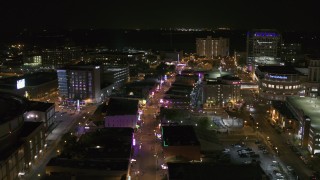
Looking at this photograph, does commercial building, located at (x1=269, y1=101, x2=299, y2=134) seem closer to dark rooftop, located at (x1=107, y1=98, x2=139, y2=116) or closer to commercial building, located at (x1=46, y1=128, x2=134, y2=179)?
dark rooftop, located at (x1=107, y1=98, x2=139, y2=116)

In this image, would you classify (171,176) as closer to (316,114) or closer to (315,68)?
(316,114)

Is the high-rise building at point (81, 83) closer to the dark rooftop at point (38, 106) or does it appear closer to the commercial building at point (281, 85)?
the dark rooftop at point (38, 106)

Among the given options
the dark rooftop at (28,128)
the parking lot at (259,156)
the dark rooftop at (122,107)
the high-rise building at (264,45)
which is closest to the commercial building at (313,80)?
the parking lot at (259,156)

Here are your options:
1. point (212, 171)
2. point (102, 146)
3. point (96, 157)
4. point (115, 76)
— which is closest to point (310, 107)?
point (212, 171)

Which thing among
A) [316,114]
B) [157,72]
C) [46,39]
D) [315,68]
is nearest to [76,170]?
[316,114]

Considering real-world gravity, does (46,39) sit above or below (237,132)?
above
